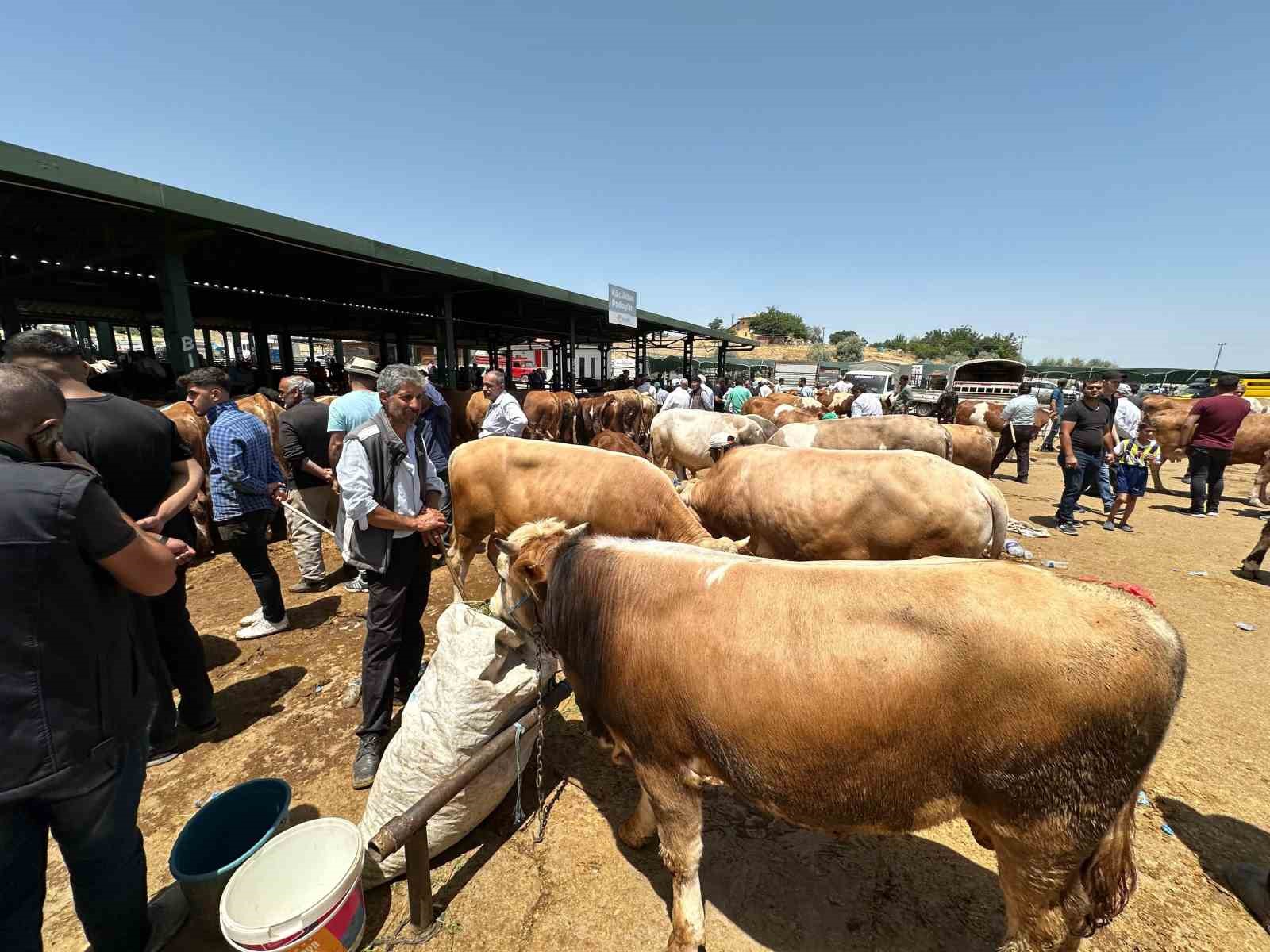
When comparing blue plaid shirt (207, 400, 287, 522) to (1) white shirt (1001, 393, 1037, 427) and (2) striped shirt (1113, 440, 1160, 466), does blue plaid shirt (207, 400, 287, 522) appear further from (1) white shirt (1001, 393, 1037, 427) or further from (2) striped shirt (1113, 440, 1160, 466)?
(1) white shirt (1001, 393, 1037, 427)

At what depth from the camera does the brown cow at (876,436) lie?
7.95 metres

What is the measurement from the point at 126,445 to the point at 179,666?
1515mm

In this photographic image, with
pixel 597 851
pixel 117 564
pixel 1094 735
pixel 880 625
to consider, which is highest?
pixel 117 564

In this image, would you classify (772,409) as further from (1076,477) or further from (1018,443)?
(1076,477)

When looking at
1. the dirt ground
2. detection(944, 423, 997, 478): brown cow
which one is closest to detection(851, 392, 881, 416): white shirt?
detection(944, 423, 997, 478): brown cow

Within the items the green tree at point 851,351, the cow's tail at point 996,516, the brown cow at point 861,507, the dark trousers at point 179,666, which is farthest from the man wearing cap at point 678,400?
the green tree at point 851,351

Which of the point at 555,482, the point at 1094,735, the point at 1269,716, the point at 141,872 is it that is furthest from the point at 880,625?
the point at 1269,716

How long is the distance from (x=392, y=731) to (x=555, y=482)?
7.73 ft

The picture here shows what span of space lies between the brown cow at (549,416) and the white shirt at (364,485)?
310 inches

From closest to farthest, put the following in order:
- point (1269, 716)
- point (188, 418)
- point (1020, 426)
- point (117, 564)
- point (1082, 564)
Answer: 1. point (117, 564)
2. point (1269, 716)
3. point (188, 418)
4. point (1082, 564)
5. point (1020, 426)

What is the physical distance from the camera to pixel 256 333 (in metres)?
18.5

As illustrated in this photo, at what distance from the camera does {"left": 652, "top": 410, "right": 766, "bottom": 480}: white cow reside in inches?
392

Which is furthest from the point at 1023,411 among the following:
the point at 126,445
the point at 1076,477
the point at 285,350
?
the point at 285,350

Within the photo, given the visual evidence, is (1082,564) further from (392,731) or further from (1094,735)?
(392,731)
